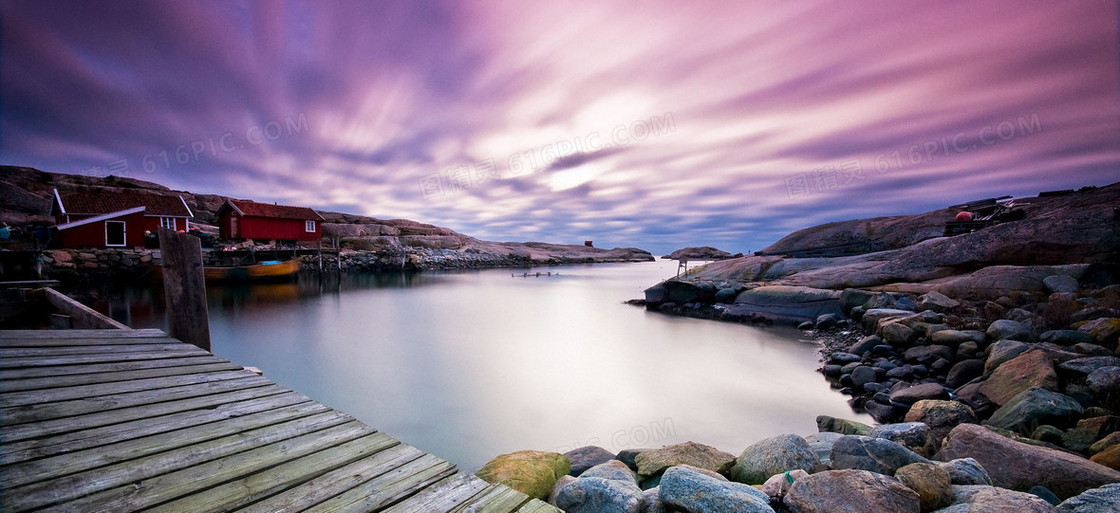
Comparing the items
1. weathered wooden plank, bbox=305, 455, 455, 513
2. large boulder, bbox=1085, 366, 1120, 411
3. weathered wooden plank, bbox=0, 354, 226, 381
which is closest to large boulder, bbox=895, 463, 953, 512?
weathered wooden plank, bbox=305, 455, 455, 513

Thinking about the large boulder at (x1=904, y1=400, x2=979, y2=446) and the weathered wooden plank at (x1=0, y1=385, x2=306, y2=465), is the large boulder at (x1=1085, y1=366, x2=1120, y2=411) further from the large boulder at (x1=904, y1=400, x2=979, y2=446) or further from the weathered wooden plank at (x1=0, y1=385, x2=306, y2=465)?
the weathered wooden plank at (x1=0, y1=385, x2=306, y2=465)

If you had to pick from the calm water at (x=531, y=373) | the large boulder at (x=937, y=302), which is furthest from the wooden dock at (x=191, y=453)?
the large boulder at (x=937, y=302)

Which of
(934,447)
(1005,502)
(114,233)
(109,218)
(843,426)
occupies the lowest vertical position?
(843,426)

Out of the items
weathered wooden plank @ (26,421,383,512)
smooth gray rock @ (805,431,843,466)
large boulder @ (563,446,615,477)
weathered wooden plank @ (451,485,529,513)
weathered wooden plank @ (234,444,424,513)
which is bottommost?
large boulder @ (563,446,615,477)

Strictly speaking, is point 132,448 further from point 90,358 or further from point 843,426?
point 843,426

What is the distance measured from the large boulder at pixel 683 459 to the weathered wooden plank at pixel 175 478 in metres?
3.53

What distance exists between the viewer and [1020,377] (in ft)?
19.7

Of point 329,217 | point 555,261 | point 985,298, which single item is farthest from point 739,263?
point 329,217

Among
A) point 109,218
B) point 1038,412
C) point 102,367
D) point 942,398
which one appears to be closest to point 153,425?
point 102,367

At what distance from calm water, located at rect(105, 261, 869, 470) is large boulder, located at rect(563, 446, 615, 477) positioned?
1.17 meters

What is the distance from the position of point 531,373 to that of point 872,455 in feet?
28.6

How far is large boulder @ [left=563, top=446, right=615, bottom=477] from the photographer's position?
5.31m

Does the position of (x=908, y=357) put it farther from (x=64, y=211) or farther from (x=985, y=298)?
(x=64, y=211)

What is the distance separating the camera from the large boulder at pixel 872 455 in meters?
3.62
